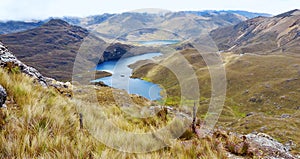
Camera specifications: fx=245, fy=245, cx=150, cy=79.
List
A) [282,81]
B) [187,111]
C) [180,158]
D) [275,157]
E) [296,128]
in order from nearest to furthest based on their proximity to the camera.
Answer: [180,158]
[275,157]
[187,111]
[296,128]
[282,81]

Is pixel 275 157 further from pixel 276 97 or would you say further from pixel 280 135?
pixel 276 97

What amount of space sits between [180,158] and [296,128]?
4166 inches

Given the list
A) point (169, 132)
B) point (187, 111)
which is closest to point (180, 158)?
point (169, 132)

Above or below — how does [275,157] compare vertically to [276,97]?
above

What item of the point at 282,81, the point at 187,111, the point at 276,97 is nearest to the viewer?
the point at 187,111

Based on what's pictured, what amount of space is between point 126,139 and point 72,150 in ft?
5.31

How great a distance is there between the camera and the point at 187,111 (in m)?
13.2

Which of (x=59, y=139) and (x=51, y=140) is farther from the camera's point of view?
(x=59, y=139)

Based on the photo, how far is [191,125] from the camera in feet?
25.6

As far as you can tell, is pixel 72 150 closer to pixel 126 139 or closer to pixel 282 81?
pixel 126 139

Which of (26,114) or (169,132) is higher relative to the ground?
(26,114)

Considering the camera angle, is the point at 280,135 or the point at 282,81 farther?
the point at 282,81

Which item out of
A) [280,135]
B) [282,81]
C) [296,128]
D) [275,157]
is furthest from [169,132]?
[282,81]

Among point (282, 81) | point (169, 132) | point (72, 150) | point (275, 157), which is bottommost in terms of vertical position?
point (282, 81)
